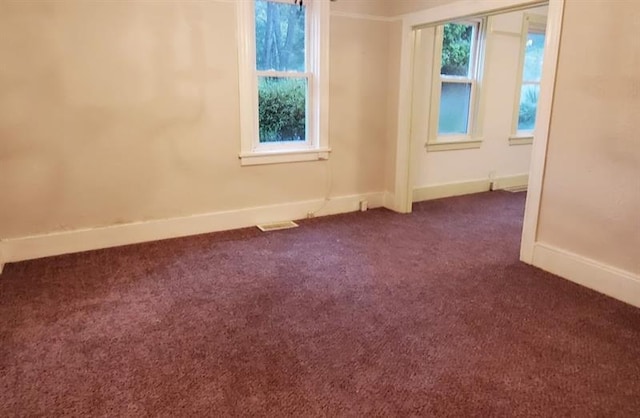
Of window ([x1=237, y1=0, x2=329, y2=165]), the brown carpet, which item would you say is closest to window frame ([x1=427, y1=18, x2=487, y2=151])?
window ([x1=237, y1=0, x2=329, y2=165])

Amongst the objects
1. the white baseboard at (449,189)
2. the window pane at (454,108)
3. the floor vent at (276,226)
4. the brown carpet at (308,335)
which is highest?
the window pane at (454,108)

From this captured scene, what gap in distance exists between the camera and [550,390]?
1.92 m

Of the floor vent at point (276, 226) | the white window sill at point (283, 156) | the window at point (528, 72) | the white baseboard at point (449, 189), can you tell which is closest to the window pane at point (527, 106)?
the window at point (528, 72)

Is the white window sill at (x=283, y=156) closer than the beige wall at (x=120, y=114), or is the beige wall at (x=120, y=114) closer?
the beige wall at (x=120, y=114)

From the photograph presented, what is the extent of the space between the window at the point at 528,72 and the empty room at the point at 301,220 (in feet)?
1.86

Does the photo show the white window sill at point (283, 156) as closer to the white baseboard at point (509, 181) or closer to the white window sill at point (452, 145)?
the white window sill at point (452, 145)

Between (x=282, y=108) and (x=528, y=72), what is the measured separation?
364 centimetres

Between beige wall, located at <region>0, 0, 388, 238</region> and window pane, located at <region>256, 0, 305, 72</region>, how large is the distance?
0.30m

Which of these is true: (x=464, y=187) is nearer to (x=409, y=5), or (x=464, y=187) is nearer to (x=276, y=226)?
(x=409, y=5)

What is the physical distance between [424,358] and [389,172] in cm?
295

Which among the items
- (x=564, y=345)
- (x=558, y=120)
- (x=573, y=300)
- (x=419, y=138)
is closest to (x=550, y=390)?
(x=564, y=345)

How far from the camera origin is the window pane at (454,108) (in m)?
5.25

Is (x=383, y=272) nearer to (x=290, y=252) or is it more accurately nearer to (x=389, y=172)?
(x=290, y=252)

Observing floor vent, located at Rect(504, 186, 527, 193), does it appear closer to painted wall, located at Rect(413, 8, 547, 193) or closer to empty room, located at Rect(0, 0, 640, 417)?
painted wall, located at Rect(413, 8, 547, 193)
